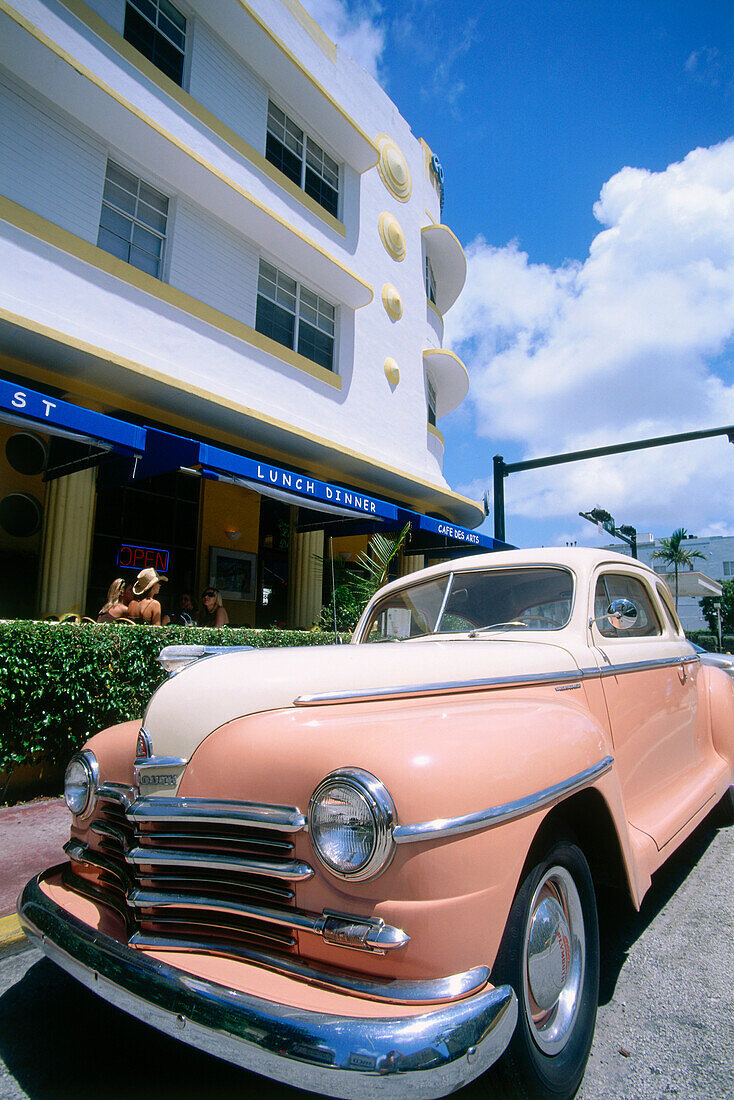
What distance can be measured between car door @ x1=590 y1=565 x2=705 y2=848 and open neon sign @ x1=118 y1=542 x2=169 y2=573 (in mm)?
7322

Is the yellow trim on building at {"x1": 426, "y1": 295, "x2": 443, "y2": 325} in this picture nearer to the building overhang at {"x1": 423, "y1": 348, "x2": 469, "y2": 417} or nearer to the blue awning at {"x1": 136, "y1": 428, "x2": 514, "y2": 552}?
the building overhang at {"x1": 423, "y1": 348, "x2": 469, "y2": 417}

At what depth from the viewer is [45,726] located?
15.7 feet

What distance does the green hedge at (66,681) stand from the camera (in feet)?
15.2

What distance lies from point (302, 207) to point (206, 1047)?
11736mm

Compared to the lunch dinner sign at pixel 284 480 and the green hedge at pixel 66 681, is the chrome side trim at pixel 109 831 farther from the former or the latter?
the lunch dinner sign at pixel 284 480

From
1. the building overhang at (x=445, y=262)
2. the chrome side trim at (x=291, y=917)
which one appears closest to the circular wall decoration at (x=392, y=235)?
the building overhang at (x=445, y=262)

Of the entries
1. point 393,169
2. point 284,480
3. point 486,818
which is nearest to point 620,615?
point 486,818

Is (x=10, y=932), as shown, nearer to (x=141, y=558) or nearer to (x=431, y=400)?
(x=141, y=558)

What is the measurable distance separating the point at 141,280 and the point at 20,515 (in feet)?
11.0

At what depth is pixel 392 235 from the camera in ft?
42.9

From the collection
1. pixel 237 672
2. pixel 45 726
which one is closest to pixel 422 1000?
pixel 237 672

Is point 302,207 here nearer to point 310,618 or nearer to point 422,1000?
point 310,618

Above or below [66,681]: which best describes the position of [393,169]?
above

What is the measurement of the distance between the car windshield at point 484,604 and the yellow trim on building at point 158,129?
749cm
